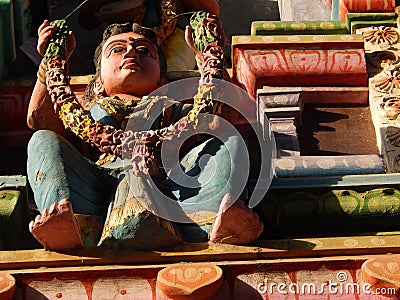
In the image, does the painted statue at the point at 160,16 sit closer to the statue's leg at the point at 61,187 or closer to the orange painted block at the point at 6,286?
the statue's leg at the point at 61,187

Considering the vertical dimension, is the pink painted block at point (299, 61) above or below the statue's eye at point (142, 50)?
below

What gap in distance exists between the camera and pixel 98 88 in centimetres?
620

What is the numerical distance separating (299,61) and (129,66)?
0.92 metres

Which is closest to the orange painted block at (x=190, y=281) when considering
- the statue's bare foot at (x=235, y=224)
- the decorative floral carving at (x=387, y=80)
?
the statue's bare foot at (x=235, y=224)

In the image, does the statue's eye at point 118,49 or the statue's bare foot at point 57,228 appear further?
the statue's eye at point 118,49

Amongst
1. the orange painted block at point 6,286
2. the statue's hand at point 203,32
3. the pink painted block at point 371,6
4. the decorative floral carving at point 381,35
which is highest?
the statue's hand at point 203,32

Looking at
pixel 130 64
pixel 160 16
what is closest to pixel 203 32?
pixel 130 64

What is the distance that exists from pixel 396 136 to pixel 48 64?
1495mm

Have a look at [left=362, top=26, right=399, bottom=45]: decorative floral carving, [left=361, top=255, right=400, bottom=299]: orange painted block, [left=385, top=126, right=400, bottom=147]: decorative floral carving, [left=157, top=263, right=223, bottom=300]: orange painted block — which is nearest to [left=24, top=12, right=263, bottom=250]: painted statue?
[left=157, top=263, right=223, bottom=300]: orange painted block

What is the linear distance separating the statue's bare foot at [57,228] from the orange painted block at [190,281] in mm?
352

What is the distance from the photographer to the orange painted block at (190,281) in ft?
16.2

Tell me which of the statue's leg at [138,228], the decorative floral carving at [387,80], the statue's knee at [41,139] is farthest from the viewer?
the decorative floral carving at [387,80]

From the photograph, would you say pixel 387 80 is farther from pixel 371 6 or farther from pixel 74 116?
pixel 74 116

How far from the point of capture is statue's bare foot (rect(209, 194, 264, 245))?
512 centimetres
